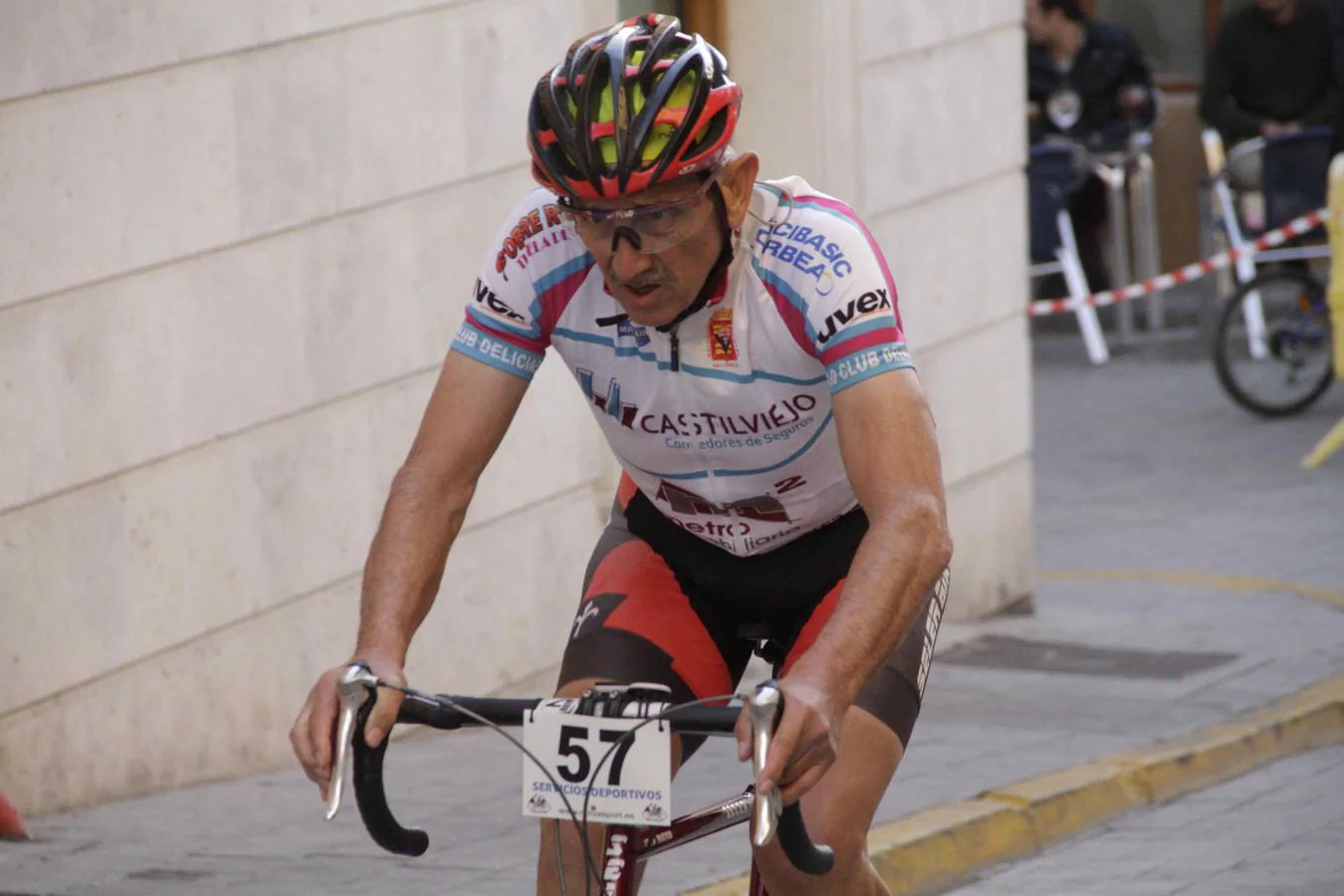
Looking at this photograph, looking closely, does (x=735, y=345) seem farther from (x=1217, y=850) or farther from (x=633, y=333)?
(x=1217, y=850)

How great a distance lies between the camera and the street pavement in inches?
247

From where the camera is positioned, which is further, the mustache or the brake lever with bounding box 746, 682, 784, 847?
the mustache

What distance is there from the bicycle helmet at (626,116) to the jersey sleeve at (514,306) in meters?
0.30

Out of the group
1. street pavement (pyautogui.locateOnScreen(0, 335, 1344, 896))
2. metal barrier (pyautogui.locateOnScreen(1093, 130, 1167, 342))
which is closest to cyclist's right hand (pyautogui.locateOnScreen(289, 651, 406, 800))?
street pavement (pyautogui.locateOnScreen(0, 335, 1344, 896))

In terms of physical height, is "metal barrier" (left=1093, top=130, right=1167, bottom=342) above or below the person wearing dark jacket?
below

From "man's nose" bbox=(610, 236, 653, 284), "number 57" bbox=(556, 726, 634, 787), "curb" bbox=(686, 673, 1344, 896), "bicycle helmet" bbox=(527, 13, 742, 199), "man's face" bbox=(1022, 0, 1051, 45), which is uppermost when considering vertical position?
"bicycle helmet" bbox=(527, 13, 742, 199)

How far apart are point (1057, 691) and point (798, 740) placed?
6043 millimetres

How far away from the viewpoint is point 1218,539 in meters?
11.8

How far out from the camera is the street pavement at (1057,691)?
20.6 ft

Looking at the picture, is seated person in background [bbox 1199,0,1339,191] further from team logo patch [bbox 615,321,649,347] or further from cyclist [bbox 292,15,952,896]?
team logo patch [bbox 615,321,649,347]

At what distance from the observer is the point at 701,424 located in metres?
3.96

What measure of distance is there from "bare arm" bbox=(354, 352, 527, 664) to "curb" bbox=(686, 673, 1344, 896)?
2324 mm

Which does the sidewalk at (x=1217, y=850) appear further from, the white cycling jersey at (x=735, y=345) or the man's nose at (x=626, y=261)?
the man's nose at (x=626, y=261)

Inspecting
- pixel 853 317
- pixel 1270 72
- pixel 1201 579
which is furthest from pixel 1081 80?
pixel 853 317
